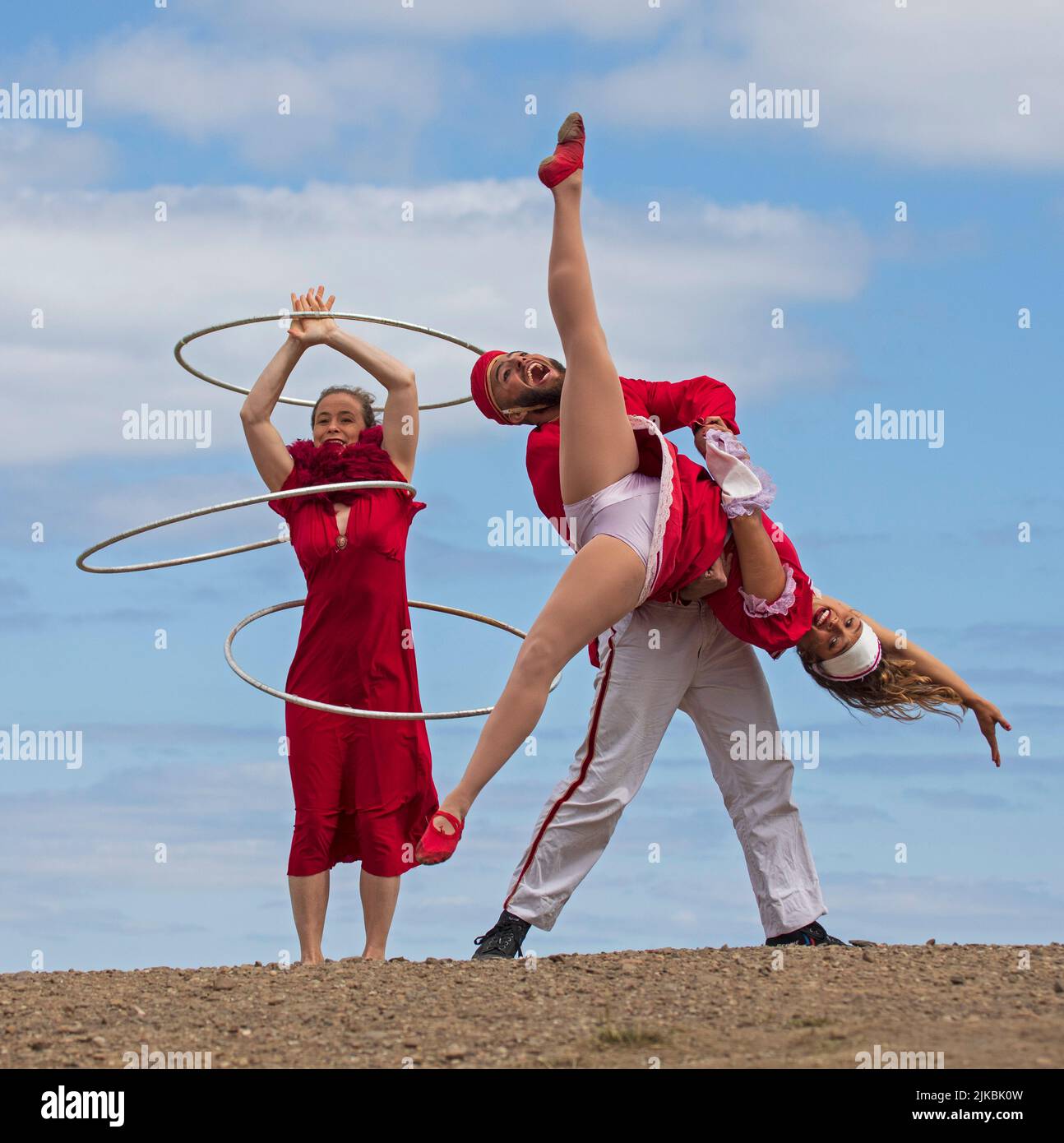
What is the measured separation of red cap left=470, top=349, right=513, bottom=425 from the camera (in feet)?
21.6

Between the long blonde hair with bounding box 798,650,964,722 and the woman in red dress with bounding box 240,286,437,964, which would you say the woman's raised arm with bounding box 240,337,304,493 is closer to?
the woman in red dress with bounding box 240,286,437,964

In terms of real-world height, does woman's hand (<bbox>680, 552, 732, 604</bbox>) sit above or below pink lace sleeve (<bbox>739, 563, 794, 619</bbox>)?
above

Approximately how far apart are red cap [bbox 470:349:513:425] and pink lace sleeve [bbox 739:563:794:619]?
4.29 feet

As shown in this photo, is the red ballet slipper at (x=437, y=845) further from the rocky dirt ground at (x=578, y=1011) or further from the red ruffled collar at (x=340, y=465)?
the red ruffled collar at (x=340, y=465)

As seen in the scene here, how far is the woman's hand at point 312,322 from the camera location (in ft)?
25.9

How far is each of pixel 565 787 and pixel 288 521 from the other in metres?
2.33

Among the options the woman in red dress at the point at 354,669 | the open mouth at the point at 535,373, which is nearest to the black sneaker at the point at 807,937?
the woman in red dress at the point at 354,669

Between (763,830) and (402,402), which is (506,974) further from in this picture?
(402,402)

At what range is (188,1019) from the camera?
5727 millimetres

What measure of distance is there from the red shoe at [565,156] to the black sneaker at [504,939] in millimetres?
3168

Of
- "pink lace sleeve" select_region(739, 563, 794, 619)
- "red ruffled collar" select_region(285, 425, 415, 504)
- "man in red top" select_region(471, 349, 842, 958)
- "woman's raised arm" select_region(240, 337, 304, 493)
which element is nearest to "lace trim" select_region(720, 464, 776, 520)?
"man in red top" select_region(471, 349, 842, 958)

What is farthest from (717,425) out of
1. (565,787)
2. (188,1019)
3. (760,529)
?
(188,1019)
